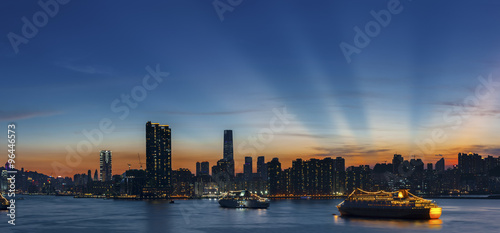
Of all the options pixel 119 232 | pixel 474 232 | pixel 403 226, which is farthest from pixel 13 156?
pixel 474 232

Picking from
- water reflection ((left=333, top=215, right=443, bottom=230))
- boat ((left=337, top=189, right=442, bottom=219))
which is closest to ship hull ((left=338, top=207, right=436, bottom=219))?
boat ((left=337, top=189, right=442, bottom=219))

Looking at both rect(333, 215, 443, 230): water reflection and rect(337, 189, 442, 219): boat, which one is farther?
rect(337, 189, 442, 219): boat

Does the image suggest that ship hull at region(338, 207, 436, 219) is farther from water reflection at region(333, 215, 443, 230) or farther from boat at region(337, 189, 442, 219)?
water reflection at region(333, 215, 443, 230)

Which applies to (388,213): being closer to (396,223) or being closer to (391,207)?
(391,207)

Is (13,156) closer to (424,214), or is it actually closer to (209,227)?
(209,227)

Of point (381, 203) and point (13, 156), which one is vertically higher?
point (13, 156)

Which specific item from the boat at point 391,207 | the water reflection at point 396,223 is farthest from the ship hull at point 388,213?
the water reflection at point 396,223

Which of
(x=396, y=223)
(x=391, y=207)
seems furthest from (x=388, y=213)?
(x=396, y=223)
